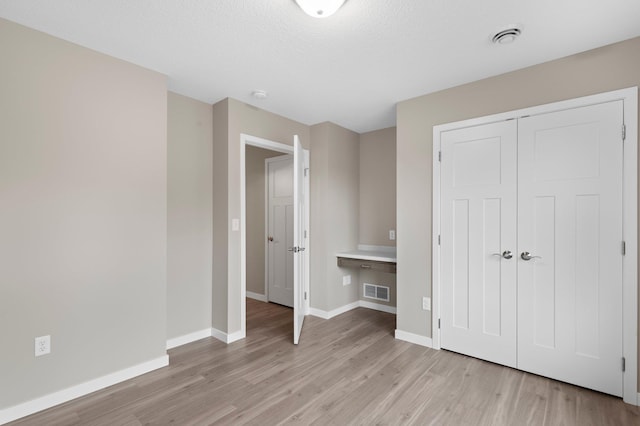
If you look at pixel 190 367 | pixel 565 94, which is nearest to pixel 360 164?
pixel 565 94

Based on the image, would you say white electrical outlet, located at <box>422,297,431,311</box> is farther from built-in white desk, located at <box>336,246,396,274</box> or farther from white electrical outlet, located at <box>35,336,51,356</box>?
white electrical outlet, located at <box>35,336,51,356</box>

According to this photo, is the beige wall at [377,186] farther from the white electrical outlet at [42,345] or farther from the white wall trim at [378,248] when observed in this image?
the white electrical outlet at [42,345]

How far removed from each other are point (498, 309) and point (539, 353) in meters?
0.40

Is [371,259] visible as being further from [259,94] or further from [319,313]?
[259,94]

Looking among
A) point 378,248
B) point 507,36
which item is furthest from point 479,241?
point 378,248

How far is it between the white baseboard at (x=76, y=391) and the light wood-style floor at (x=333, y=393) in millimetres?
52

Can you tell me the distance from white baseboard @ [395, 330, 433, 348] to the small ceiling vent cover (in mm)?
2555

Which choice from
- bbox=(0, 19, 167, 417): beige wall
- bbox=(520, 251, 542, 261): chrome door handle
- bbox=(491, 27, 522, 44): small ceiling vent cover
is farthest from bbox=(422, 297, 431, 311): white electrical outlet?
bbox=(0, 19, 167, 417): beige wall

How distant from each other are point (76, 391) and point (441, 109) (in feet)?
12.1

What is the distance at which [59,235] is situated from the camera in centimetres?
215

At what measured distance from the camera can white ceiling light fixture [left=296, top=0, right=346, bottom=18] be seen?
5.65 ft

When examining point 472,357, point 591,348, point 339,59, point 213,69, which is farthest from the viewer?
point 472,357

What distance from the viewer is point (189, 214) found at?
3.22m

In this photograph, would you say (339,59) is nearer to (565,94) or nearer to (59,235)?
(565,94)
